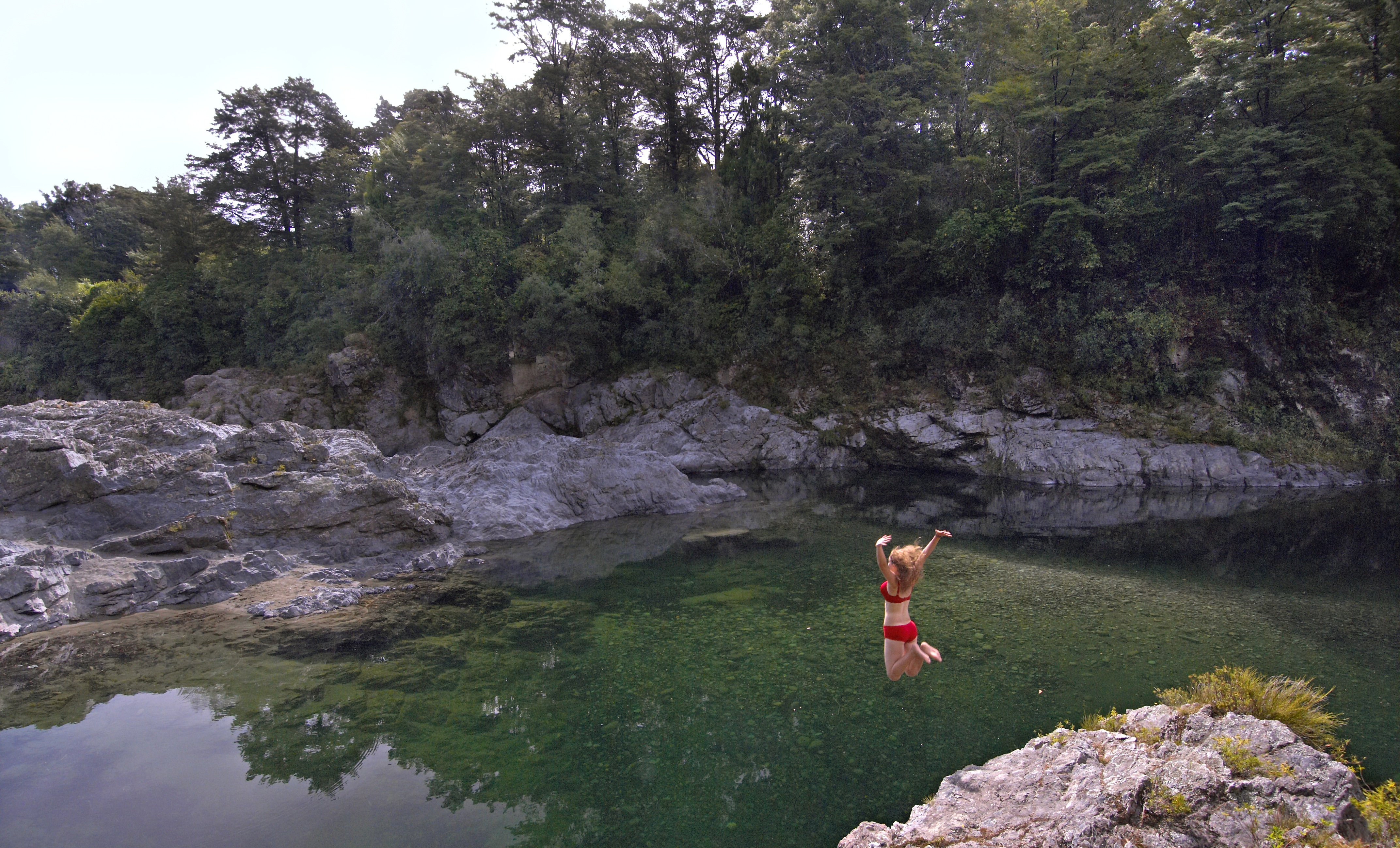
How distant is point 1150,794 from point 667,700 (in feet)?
13.8

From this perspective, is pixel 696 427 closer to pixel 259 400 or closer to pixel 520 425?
pixel 520 425

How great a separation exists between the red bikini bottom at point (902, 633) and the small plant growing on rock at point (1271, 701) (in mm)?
2349

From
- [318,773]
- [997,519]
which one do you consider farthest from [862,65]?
[318,773]

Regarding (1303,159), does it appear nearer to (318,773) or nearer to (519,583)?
(519,583)

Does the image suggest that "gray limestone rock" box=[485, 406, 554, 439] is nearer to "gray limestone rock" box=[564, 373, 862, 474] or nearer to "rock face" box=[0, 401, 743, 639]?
"gray limestone rock" box=[564, 373, 862, 474]

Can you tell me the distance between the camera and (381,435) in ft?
84.1

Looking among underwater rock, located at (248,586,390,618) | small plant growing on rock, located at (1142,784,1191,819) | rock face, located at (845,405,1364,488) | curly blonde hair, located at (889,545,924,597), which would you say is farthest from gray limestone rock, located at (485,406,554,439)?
small plant growing on rock, located at (1142,784,1191,819)

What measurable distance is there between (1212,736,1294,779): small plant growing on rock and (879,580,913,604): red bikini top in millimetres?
2095

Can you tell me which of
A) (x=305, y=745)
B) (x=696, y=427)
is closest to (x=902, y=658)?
(x=305, y=745)

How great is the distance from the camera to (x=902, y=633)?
15.6 ft

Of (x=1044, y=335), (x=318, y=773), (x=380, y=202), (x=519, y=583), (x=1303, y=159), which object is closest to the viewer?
(x=318, y=773)

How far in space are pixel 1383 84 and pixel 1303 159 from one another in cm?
325

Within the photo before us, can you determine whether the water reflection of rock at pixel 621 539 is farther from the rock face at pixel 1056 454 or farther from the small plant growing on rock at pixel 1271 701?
the small plant growing on rock at pixel 1271 701

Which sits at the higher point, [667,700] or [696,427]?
[696,427]
